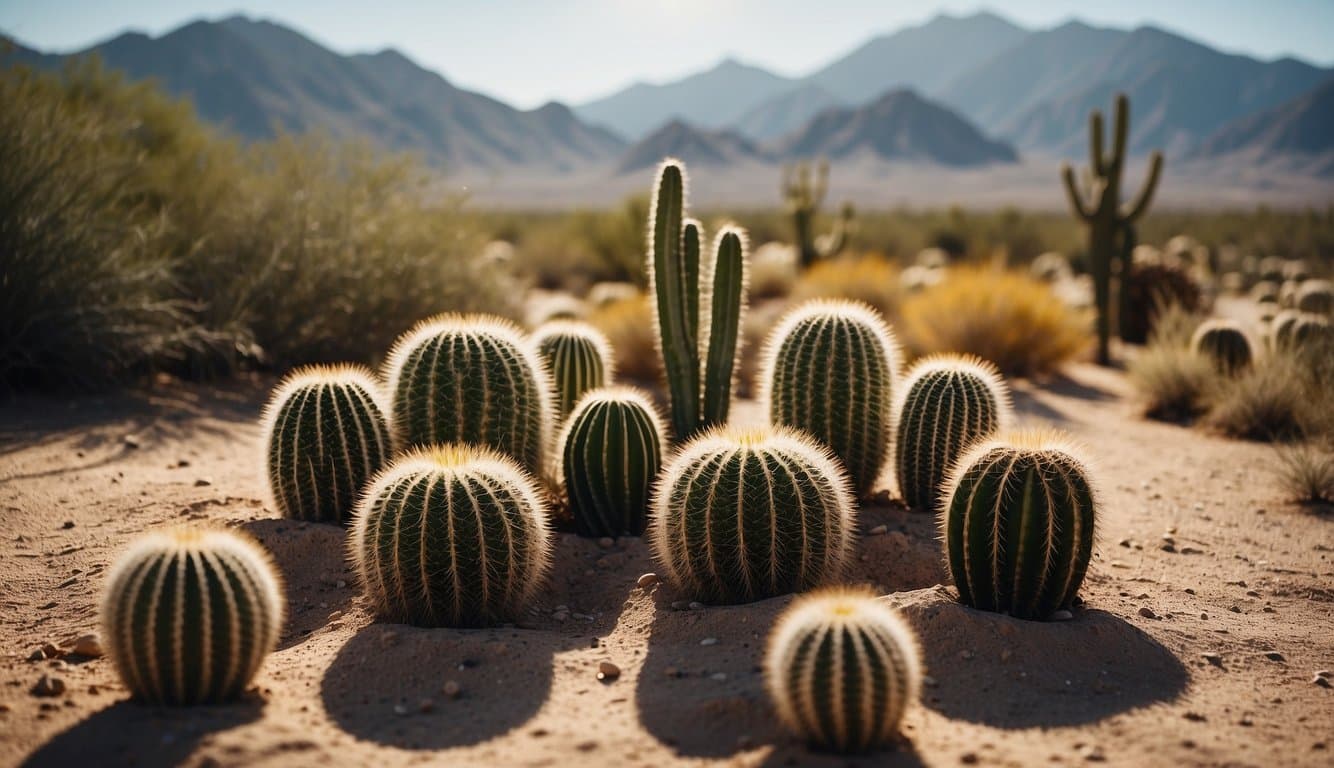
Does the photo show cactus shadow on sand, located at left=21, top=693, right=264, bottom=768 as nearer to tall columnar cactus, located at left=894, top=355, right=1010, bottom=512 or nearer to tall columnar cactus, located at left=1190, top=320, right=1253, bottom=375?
tall columnar cactus, located at left=894, top=355, right=1010, bottom=512

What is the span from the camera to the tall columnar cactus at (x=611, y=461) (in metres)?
5.71

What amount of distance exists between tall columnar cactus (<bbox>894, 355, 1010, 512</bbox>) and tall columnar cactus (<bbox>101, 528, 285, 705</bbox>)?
12.3ft

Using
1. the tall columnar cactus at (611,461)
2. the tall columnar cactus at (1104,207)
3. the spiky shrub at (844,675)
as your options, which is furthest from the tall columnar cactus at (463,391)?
the tall columnar cactus at (1104,207)

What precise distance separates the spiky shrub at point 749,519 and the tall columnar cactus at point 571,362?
2161mm

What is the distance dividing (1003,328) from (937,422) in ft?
20.2

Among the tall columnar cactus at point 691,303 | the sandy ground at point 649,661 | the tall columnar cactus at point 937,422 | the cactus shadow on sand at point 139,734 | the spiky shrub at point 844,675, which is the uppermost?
the tall columnar cactus at point 691,303

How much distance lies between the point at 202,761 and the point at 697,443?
2.41m

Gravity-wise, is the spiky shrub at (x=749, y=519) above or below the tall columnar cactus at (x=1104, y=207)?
below

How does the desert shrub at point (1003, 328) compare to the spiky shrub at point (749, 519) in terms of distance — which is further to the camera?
the desert shrub at point (1003, 328)

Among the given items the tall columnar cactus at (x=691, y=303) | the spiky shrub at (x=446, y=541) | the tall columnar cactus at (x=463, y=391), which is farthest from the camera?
the tall columnar cactus at (x=691, y=303)

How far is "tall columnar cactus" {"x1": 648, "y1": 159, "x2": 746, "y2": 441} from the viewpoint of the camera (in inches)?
240

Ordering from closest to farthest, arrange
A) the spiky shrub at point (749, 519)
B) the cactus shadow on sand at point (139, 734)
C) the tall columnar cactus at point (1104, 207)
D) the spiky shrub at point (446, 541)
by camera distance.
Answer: the cactus shadow on sand at point (139, 734) → the spiky shrub at point (446, 541) → the spiky shrub at point (749, 519) → the tall columnar cactus at point (1104, 207)

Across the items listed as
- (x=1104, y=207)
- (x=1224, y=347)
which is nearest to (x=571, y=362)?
(x=1224, y=347)

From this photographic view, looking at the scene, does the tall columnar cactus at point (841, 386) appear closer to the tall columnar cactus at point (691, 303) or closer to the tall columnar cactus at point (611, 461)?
the tall columnar cactus at point (691, 303)
